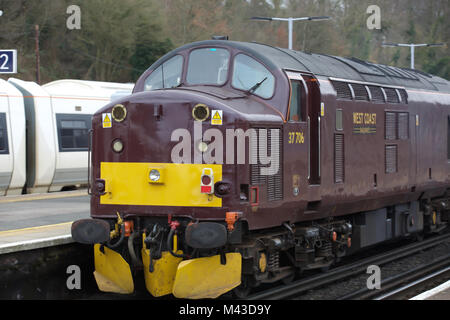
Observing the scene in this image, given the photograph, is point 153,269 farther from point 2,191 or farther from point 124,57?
point 124,57

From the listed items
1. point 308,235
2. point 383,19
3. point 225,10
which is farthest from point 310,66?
point 383,19

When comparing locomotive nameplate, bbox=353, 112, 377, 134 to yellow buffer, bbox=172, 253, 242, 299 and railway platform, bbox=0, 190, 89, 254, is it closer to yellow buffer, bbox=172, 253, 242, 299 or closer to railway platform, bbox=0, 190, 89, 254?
yellow buffer, bbox=172, 253, 242, 299

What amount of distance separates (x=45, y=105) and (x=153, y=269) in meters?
12.4

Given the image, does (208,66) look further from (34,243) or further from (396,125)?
(396,125)

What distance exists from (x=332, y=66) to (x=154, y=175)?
14.0ft

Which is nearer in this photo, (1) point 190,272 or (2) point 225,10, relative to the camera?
(1) point 190,272

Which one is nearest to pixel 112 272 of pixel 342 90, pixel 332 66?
pixel 342 90

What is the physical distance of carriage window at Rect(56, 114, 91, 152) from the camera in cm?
2106

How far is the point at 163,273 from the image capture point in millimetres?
9219

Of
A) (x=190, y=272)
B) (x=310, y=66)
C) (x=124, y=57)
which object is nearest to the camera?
(x=190, y=272)

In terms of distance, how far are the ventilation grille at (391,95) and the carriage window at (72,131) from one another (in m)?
10.9

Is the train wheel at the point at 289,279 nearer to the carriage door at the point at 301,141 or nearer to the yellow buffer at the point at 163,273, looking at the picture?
the carriage door at the point at 301,141

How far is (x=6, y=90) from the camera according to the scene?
19.1 m

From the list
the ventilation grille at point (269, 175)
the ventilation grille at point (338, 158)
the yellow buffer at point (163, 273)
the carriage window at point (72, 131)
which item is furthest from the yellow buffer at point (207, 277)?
the carriage window at point (72, 131)
